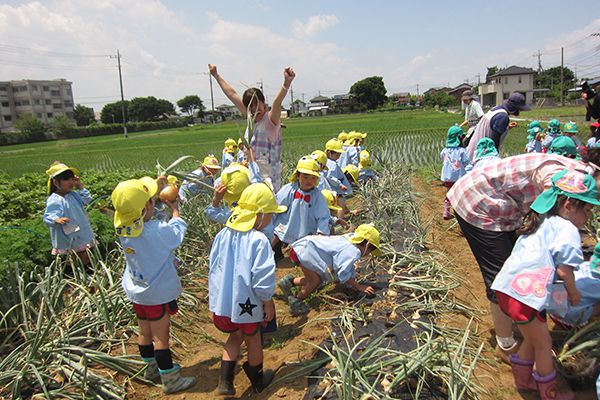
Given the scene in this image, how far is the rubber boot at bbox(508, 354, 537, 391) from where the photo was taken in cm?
230

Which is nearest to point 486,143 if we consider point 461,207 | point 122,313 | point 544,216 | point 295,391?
point 461,207

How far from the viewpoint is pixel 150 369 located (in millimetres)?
2768

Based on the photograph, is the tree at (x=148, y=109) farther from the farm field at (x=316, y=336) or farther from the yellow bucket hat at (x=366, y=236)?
the yellow bucket hat at (x=366, y=236)

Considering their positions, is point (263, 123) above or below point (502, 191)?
above

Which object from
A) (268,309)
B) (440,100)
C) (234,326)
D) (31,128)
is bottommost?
(234,326)

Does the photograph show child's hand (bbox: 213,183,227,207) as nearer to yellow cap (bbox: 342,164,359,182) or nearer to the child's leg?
the child's leg

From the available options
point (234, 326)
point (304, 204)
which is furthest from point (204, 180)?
point (234, 326)

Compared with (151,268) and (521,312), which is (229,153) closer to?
(151,268)

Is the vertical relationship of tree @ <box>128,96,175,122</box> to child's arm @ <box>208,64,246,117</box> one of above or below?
above

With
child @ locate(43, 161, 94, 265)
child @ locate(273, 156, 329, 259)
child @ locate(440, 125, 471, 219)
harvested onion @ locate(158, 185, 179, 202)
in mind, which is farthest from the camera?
child @ locate(440, 125, 471, 219)

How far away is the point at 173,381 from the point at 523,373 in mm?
2199

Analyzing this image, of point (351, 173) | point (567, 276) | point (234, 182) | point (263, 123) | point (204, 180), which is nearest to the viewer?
point (567, 276)

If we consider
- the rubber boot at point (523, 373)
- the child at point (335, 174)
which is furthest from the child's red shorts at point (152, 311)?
the child at point (335, 174)

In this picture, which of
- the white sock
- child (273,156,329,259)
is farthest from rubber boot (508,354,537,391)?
child (273,156,329,259)
